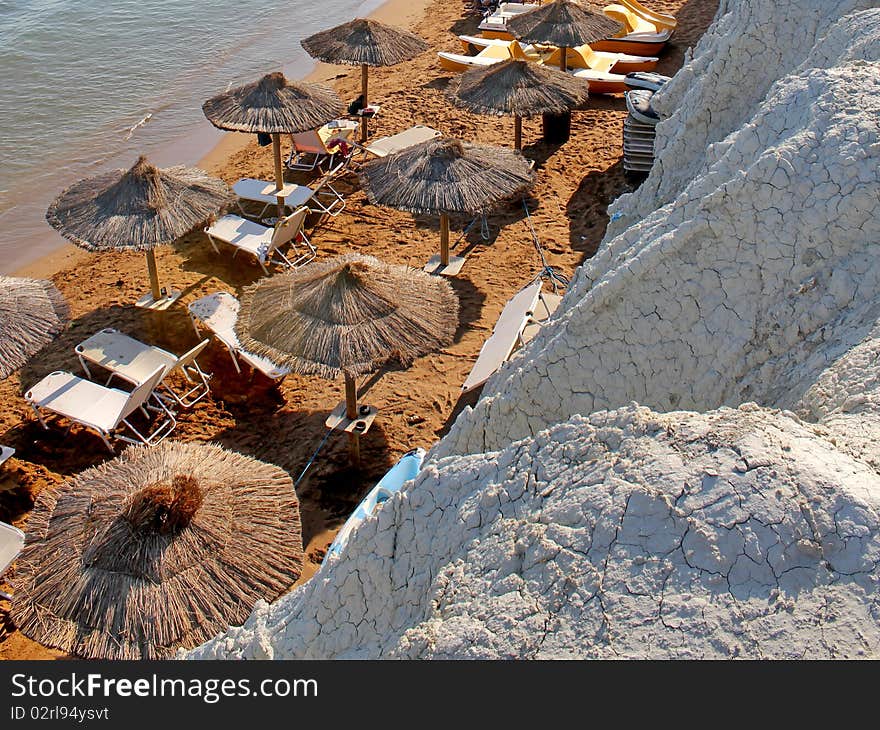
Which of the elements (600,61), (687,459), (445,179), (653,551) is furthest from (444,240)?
(653,551)

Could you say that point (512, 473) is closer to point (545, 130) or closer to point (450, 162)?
point (450, 162)

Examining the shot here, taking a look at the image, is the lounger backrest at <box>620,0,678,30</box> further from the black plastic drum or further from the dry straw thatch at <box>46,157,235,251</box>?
the dry straw thatch at <box>46,157,235,251</box>

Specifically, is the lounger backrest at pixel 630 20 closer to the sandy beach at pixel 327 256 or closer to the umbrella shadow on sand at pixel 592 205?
the sandy beach at pixel 327 256

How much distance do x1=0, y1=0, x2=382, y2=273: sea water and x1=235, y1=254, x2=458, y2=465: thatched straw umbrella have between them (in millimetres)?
7006

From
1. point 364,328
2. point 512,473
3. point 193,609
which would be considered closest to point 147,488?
point 193,609

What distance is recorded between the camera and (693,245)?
4848 millimetres

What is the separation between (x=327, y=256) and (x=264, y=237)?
92 centimetres

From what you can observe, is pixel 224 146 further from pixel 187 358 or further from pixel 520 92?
pixel 187 358

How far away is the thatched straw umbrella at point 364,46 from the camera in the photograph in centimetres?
1441

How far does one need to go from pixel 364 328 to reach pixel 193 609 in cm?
302

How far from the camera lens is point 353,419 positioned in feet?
26.7

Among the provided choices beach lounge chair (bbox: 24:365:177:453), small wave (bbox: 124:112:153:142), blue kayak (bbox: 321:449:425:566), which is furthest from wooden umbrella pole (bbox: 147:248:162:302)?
small wave (bbox: 124:112:153:142)

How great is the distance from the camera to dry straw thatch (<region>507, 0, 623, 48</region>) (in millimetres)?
14875

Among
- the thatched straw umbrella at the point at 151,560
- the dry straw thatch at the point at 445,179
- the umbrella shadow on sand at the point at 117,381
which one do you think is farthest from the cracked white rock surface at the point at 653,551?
the dry straw thatch at the point at 445,179
